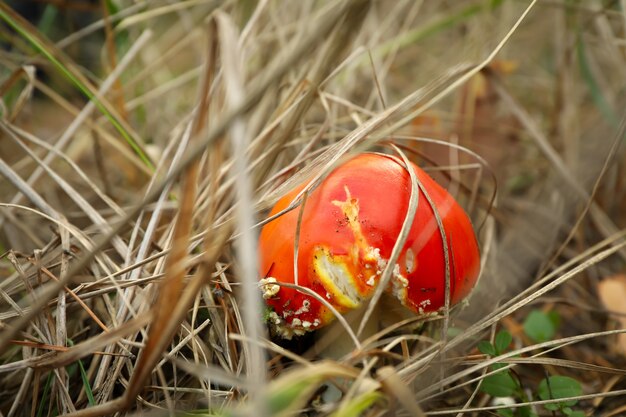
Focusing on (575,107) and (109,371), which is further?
(575,107)

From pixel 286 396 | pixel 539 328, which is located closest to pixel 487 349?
pixel 539 328

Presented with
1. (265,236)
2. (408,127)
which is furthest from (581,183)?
(265,236)

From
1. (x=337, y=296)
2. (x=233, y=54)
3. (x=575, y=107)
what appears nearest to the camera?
(x=233, y=54)

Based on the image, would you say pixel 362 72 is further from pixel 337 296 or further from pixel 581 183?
pixel 337 296

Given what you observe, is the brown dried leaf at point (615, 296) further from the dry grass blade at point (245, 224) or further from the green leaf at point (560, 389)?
the dry grass blade at point (245, 224)

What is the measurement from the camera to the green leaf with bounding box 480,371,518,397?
1.06 metres

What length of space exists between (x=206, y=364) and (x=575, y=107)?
5.04 ft

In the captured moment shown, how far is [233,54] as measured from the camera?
75cm

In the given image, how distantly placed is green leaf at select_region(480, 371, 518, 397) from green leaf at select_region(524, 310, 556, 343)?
264 millimetres

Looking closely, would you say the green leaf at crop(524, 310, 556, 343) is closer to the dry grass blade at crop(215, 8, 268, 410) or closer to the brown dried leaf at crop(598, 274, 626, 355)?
the brown dried leaf at crop(598, 274, 626, 355)

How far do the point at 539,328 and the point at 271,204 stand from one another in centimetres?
68

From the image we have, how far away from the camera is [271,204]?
3.69 ft

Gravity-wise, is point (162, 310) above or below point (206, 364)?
above

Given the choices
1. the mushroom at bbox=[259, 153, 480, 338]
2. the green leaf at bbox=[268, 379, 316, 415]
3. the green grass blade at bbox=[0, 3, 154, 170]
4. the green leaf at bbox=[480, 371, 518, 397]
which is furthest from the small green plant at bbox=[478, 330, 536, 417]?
the green grass blade at bbox=[0, 3, 154, 170]
